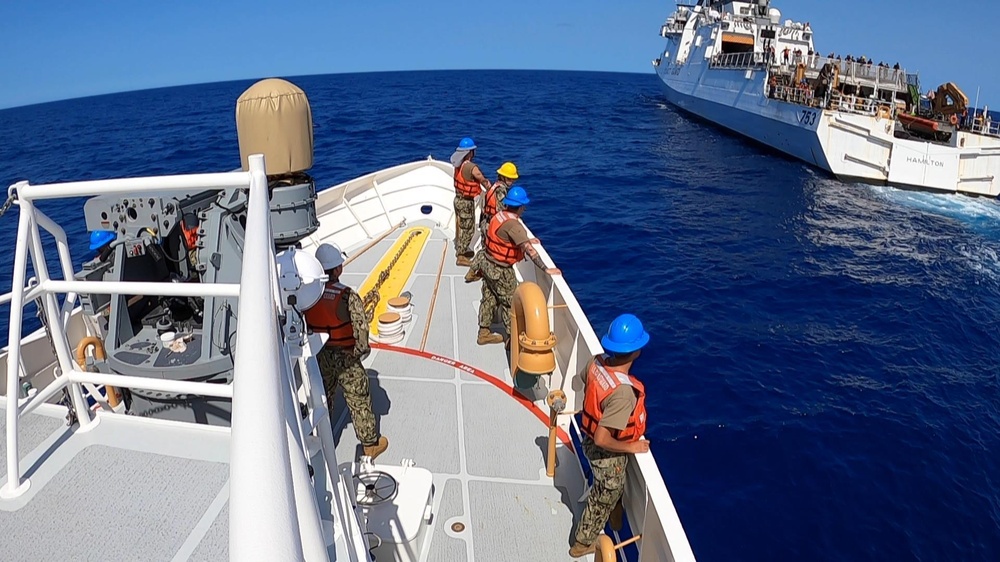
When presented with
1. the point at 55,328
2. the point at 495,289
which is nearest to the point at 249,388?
the point at 55,328

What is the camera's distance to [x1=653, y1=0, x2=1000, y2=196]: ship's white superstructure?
2423 centimetres

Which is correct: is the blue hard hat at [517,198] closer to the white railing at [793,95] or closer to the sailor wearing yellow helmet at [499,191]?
the sailor wearing yellow helmet at [499,191]

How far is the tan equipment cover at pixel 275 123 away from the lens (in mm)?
3457

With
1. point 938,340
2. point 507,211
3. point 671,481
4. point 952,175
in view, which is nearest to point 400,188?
point 507,211

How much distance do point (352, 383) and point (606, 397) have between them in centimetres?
211

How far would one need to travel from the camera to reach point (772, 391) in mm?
9570

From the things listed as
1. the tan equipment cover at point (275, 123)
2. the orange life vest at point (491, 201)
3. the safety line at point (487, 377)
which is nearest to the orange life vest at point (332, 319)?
the tan equipment cover at point (275, 123)

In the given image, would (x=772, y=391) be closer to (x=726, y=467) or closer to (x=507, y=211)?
(x=726, y=467)

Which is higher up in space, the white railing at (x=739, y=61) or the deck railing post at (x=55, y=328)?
the white railing at (x=739, y=61)

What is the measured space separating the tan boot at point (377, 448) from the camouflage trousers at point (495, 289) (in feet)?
7.48

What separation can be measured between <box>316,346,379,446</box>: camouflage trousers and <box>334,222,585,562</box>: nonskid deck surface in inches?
17.6

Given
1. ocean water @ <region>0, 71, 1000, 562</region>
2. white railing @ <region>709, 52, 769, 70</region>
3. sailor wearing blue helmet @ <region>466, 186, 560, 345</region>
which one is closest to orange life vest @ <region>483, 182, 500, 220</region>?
sailor wearing blue helmet @ <region>466, 186, 560, 345</region>

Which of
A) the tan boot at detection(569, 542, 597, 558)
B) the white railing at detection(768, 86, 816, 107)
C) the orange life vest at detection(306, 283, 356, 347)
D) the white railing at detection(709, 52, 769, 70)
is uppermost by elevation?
the white railing at detection(709, 52, 769, 70)

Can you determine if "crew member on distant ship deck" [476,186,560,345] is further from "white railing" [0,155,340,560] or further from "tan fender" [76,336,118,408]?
"white railing" [0,155,340,560]
